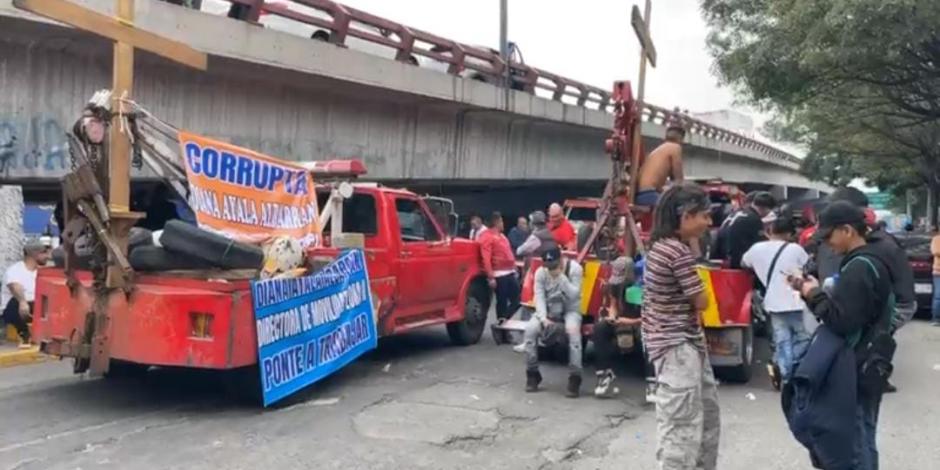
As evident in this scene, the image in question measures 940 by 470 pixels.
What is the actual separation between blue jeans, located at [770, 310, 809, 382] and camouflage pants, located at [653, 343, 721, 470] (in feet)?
11.9

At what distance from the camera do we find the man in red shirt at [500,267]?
12203 millimetres

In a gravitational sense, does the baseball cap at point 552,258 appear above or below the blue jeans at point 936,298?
above

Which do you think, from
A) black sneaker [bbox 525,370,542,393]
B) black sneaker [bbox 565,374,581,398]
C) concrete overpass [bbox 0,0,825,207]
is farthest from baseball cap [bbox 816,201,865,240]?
concrete overpass [bbox 0,0,825,207]

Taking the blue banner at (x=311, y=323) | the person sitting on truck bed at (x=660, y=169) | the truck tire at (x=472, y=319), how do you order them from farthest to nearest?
the truck tire at (x=472, y=319), the person sitting on truck bed at (x=660, y=169), the blue banner at (x=311, y=323)

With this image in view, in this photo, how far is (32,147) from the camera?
1115 centimetres

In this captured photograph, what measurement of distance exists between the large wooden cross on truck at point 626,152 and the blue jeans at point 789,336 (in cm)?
143

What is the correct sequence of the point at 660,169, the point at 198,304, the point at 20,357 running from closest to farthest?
the point at 198,304, the point at 660,169, the point at 20,357

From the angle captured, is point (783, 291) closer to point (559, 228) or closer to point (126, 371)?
point (559, 228)

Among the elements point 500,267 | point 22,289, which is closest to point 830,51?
point 500,267

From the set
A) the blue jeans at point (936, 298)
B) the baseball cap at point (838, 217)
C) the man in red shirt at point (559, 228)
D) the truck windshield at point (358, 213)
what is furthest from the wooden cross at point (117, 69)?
the blue jeans at point (936, 298)

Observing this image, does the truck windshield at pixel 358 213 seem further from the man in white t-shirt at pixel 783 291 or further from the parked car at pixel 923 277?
the parked car at pixel 923 277

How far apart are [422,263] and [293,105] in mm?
5144

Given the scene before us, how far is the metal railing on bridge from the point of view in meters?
13.1

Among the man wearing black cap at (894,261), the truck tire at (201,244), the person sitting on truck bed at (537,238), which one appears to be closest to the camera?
the man wearing black cap at (894,261)
